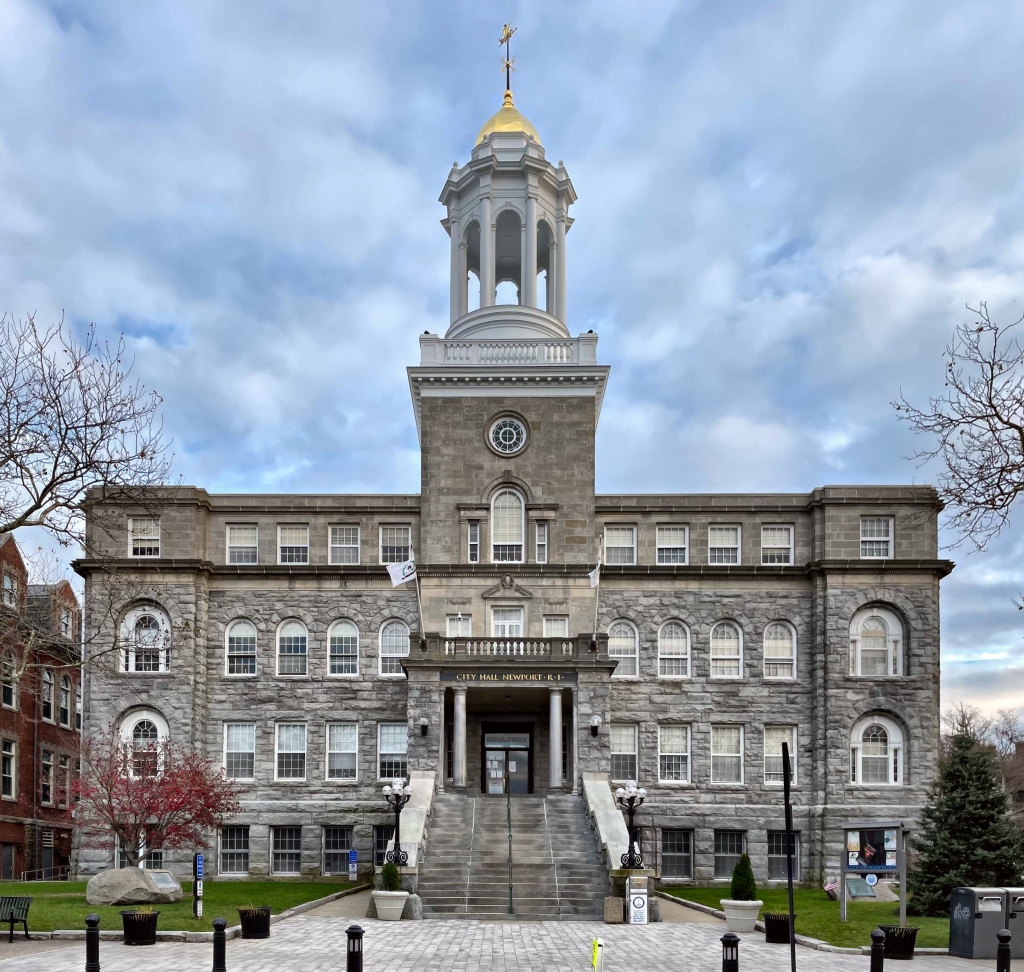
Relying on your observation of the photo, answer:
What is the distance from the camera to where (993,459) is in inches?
791

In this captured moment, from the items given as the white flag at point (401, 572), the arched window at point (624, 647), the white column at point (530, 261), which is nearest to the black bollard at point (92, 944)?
the white flag at point (401, 572)

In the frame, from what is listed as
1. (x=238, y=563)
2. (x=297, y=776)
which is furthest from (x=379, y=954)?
(x=238, y=563)

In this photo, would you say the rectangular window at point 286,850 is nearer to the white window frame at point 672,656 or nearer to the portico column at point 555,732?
the portico column at point 555,732

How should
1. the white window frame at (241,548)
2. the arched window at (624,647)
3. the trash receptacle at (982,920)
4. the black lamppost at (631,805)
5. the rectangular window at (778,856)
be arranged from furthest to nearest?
the white window frame at (241,548) < the arched window at (624,647) < the rectangular window at (778,856) < the black lamppost at (631,805) < the trash receptacle at (982,920)

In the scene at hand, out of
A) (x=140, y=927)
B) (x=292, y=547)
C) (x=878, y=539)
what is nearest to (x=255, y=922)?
(x=140, y=927)

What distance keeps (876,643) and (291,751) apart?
2096 centimetres

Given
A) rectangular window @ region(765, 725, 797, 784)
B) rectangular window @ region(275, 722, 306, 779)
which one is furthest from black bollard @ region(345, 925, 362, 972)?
rectangular window @ region(765, 725, 797, 784)

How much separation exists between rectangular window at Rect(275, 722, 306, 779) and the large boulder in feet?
42.7

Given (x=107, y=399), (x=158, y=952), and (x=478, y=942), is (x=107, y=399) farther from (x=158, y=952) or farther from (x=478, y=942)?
(x=478, y=942)

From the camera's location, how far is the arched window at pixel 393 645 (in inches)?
1689

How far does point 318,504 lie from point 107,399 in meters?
19.2

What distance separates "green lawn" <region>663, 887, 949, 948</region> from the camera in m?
24.8

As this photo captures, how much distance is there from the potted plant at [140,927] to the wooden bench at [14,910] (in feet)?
6.59

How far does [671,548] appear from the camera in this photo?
4372 centimetres
